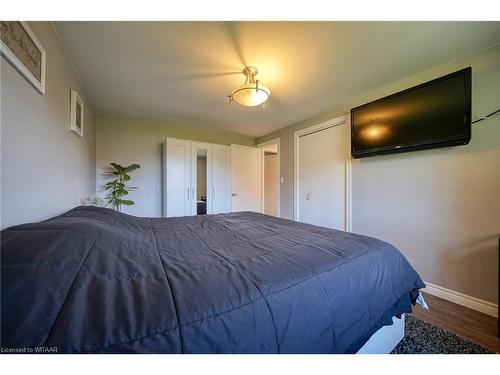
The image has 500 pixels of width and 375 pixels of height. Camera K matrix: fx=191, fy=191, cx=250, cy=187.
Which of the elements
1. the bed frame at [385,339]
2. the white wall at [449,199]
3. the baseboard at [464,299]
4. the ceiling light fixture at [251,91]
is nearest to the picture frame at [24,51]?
the ceiling light fixture at [251,91]

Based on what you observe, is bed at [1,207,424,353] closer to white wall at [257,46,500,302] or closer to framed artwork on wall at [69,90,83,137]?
white wall at [257,46,500,302]

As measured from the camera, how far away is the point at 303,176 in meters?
3.39

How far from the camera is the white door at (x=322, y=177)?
2809 millimetres

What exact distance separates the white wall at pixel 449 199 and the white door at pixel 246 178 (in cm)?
226

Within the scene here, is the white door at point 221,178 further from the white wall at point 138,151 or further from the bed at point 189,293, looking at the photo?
the bed at point 189,293

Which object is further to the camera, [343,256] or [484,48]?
[484,48]

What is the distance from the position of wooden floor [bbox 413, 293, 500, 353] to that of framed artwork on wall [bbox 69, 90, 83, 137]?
11.3 feet

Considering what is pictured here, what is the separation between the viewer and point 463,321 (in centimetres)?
154

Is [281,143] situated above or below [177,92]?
below

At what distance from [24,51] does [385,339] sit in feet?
8.51
